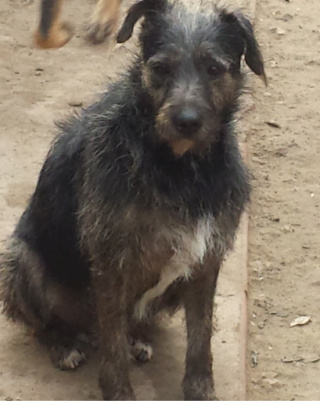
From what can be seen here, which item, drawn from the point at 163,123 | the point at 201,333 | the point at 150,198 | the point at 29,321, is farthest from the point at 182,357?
the point at 163,123

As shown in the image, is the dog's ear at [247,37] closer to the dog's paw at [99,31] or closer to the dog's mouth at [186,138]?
the dog's mouth at [186,138]

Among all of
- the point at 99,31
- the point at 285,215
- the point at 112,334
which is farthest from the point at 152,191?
the point at 285,215

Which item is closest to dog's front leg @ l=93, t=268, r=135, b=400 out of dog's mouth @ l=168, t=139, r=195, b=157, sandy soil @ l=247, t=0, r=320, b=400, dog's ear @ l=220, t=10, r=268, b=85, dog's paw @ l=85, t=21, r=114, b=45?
dog's mouth @ l=168, t=139, r=195, b=157

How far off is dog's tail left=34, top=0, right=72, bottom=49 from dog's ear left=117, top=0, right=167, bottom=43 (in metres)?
1.12

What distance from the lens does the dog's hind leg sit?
127 inches

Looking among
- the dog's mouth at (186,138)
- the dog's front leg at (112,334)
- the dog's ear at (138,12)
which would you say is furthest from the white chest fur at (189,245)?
the dog's ear at (138,12)

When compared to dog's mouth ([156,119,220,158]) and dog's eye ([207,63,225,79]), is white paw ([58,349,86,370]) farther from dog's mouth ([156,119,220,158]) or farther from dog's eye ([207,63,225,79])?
dog's eye ([207,63,225,79])

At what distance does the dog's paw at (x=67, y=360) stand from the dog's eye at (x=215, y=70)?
1.47 metres

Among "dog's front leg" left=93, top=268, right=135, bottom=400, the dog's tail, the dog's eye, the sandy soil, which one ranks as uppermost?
the dog's tail

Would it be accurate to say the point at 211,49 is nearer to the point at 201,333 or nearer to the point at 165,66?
the point at 165,66

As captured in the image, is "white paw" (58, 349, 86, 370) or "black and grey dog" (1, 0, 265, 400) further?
"white paw" (58, 349, 86, 370)

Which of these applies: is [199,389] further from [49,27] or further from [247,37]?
[49,27]

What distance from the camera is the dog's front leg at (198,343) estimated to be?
4.40 meters

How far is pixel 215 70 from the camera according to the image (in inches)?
152
